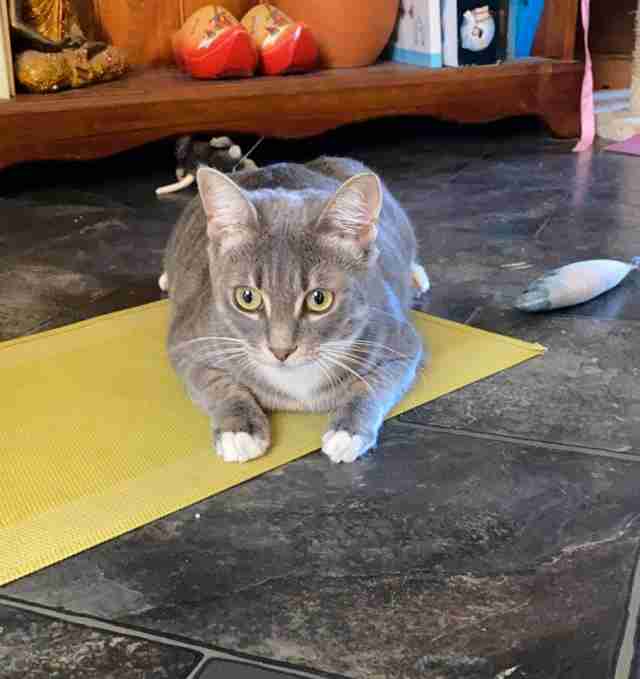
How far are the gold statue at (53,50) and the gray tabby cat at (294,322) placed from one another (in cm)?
149

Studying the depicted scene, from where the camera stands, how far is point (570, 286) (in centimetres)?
168

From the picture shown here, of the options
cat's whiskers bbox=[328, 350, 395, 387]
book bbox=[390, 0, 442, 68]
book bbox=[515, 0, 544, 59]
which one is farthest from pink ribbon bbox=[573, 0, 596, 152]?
cat's whiskers bbox=[328, 350, 395, 387]

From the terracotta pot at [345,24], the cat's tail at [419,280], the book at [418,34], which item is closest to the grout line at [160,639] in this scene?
the cat's tail at [419,280]

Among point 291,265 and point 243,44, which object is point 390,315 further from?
point 243,44

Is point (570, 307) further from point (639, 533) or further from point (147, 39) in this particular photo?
point (147, 39)

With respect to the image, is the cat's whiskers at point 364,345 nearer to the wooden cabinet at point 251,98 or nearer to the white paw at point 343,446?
the white paw at point 343,446

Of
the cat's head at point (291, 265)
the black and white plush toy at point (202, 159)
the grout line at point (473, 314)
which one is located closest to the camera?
the cat's head at point (291, 265)

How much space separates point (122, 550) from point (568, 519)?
51 cm

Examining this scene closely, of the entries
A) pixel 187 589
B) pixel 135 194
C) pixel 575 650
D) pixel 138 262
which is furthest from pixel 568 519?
pixel 135 194

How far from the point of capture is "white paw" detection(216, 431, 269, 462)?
118 cm

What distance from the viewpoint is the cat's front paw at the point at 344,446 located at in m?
1.18

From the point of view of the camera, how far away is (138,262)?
2025mm

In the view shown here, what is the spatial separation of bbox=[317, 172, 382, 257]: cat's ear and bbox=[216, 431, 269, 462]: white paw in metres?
0.28

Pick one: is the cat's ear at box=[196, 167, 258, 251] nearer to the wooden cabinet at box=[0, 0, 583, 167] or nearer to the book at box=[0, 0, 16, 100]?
the wooden cabinet at box=[0, 0, 583, 167]
